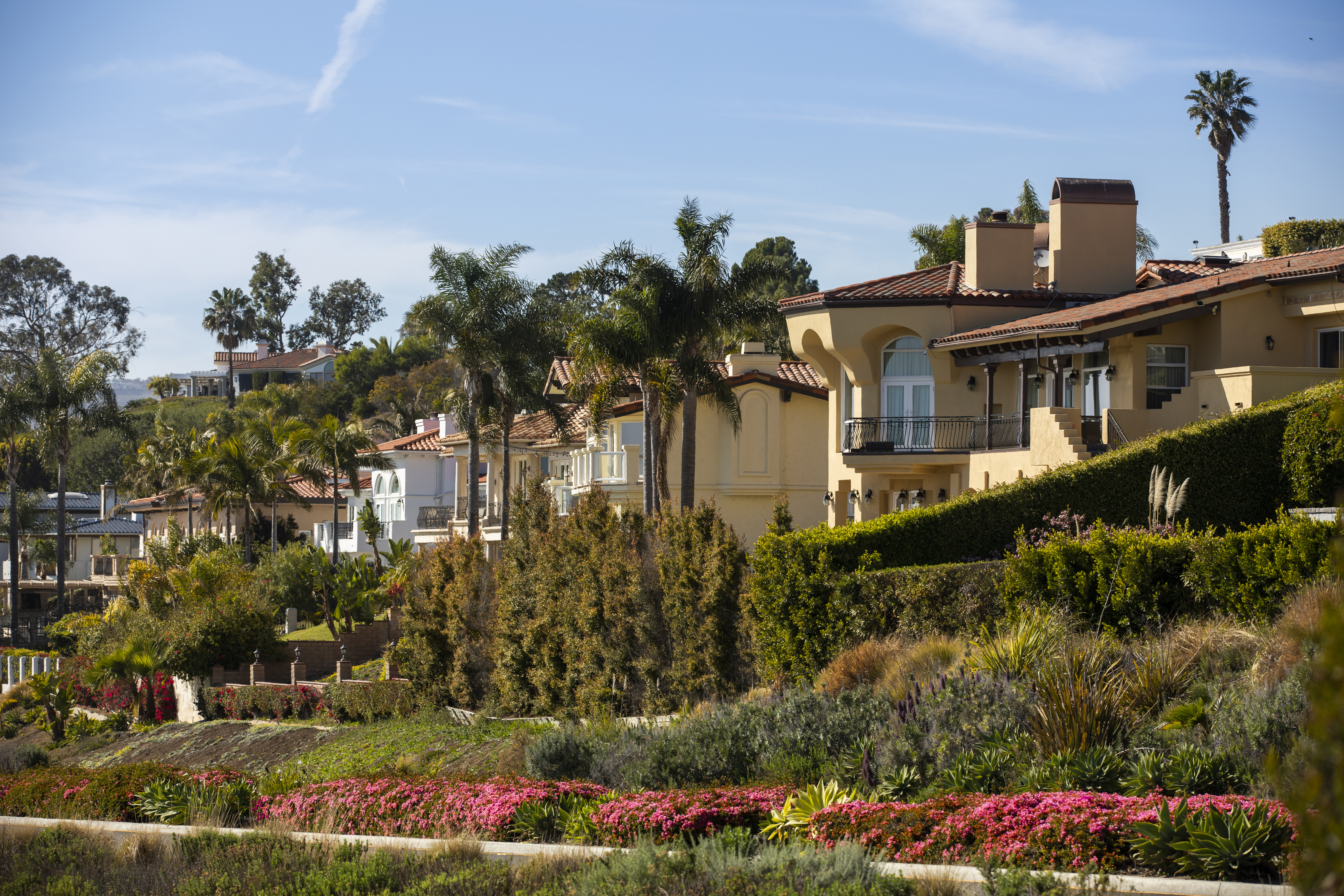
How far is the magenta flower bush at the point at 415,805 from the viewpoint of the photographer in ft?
37.4

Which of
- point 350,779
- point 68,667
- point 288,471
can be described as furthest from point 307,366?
point 350,779

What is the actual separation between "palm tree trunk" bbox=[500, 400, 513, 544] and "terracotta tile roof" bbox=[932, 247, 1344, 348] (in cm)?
1896

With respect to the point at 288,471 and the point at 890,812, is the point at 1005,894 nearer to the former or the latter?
the point at 890,812

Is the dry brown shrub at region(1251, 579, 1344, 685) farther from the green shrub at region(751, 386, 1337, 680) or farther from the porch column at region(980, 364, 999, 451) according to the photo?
the porch column at region(980, 364, 999, 451)

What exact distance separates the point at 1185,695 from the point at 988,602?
5.01m

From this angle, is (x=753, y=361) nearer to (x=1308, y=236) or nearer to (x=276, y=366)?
(x=1308, y=236)

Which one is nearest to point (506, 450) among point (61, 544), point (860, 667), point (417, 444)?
point (417, 444)

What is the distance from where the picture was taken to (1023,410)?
30.7 meters

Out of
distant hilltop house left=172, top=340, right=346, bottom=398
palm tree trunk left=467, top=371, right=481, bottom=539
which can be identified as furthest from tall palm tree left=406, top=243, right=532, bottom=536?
distant hilltop house left=172, top=340, right=346, bottom=398

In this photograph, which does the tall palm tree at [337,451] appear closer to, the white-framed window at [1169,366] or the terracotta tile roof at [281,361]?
the white-framed window at [1169,366]

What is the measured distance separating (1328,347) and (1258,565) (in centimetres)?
1549

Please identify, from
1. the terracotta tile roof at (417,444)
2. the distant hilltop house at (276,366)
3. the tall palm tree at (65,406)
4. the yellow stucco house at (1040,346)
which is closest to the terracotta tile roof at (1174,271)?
the yellow stucco house at (1040,346)

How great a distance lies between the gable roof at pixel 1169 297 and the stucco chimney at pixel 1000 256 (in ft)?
10.5

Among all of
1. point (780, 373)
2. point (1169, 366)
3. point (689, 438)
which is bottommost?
point (689, 438)
